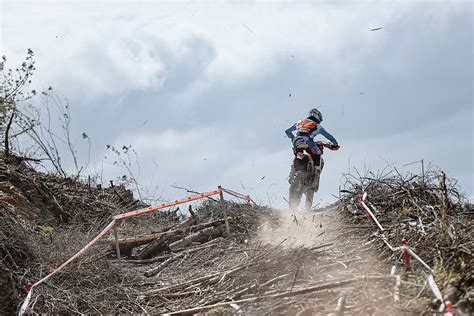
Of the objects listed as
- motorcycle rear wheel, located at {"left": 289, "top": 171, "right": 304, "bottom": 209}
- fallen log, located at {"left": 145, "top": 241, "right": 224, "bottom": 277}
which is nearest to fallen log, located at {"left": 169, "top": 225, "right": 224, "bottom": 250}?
fallen log, located at {"left": 145, "top": 241, "right": 224, "bottom": 277}

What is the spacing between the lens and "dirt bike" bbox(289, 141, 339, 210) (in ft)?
41.5

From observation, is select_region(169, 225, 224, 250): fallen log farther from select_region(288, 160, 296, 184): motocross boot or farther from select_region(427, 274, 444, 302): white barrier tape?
select_region(427, 274, 444, 302): white barrier tape

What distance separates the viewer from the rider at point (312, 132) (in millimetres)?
12555

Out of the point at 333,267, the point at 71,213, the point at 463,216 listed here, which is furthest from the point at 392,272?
the point at 71,213

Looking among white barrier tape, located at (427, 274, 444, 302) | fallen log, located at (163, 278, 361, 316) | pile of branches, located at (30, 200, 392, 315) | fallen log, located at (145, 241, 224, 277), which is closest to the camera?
white barrier tape, located at (427, 274, 444, 302)

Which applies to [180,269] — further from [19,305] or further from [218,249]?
[19,305]

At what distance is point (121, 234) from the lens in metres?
12.4

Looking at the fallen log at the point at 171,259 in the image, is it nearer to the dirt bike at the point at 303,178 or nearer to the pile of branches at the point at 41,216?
the pile of branches at the point at 41,216

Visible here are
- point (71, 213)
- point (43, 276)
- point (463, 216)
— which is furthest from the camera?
point (71, 213)

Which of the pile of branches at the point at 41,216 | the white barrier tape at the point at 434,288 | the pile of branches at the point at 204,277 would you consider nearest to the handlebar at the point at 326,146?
the pile of branches at the point at 204,277

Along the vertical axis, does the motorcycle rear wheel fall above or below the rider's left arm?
below

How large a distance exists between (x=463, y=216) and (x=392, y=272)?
392 cm

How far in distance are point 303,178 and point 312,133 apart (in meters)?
0.90

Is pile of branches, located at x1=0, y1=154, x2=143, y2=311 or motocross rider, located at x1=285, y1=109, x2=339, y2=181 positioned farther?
motocross rider, located at x1=285, y1=109, x2=339, y2=181
